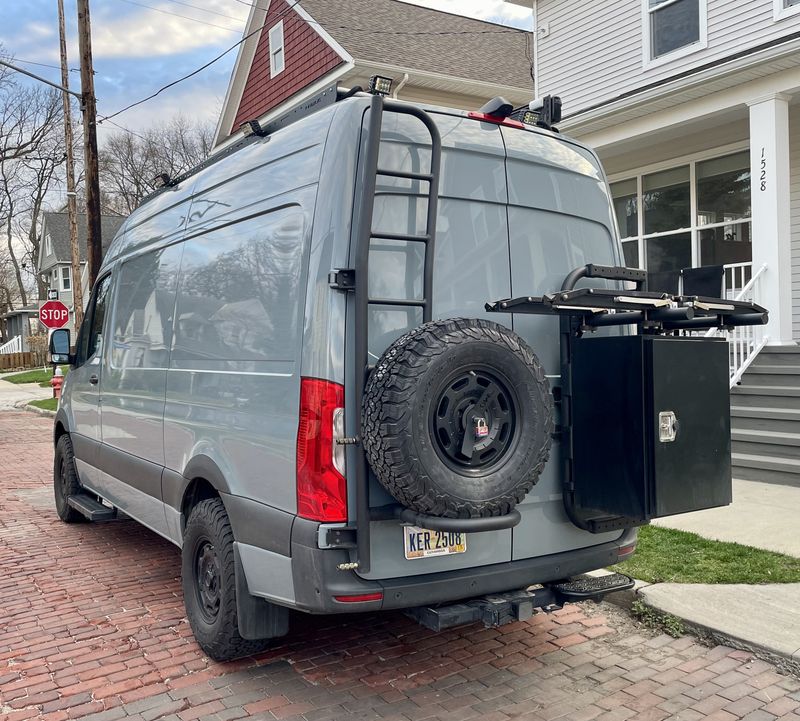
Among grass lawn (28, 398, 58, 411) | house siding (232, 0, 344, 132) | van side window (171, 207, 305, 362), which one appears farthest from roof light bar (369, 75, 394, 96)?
grass lawn (28, 398, 58, 411)

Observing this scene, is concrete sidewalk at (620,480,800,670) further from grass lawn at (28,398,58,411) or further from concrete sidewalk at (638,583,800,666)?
grass lawn at (28,398,58,411)

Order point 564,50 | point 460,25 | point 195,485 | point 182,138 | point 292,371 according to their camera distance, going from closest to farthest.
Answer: point 292,371 → point 195,485 → point 564,50 → point 460,25 → point 182,138

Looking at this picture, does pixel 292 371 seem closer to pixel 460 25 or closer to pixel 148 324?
pixel 148 324

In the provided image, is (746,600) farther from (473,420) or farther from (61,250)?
(61,250)

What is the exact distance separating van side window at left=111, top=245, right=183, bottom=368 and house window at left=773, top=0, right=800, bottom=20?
29.6 feet

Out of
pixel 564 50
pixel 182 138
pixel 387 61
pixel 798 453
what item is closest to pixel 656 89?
pixel 564 50

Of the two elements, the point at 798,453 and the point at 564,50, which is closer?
the point at 798,453

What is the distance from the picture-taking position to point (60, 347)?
6863 mm

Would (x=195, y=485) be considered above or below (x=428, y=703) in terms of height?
above

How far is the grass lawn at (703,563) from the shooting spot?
4.93 m

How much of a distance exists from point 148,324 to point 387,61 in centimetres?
1402

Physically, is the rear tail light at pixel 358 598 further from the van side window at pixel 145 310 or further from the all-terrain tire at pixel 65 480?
the all-terrain tire at pixel 65 480

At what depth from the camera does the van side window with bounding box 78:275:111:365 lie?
6.24m

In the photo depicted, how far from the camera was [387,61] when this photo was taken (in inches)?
688
